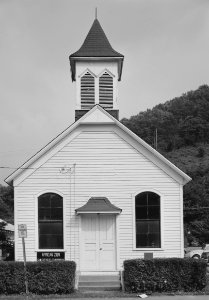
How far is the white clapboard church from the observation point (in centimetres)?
2138

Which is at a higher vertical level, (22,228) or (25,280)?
(22,228)

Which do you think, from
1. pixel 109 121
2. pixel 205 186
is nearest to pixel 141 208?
pixel 109 121

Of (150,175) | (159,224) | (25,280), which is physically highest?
(150,175)

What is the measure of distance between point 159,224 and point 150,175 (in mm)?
1883

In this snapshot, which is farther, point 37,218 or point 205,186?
point 205,186

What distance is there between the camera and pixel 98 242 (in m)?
21.5

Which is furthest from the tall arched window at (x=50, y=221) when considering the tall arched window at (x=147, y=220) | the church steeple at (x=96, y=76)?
the church steeple at (x=96, y=76)

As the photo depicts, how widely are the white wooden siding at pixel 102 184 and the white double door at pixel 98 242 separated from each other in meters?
0.28

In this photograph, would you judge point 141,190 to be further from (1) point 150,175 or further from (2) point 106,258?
(2) point 106,258

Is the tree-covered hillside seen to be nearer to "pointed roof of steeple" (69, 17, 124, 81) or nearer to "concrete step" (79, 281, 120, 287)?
"pointed roof of steeple" (69, 17, 124, 81)

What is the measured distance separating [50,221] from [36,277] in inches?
157

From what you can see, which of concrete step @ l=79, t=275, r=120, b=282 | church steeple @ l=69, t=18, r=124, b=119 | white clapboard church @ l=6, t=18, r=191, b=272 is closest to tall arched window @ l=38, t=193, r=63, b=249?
white clapboard church @ l=6, t=18, r=191, b=272

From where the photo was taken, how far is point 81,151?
22.0 metres

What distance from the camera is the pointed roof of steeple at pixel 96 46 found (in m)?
23.5
